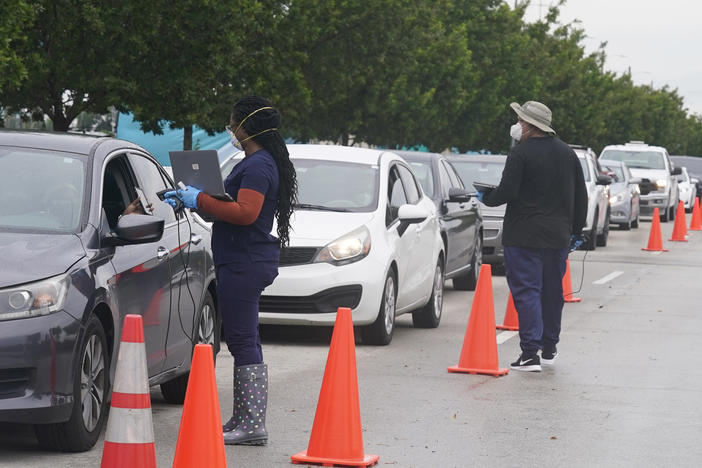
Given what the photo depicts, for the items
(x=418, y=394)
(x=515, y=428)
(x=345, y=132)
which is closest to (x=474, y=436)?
(x=515, y=428)

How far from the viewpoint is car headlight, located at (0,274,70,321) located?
6.48 m

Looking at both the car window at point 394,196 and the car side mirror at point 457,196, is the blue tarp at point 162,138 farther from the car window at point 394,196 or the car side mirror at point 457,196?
the car window at point 394,196

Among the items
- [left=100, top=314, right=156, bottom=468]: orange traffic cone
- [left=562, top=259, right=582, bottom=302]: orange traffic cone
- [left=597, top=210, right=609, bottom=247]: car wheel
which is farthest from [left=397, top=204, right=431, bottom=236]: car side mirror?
[left=597, top=210, right=609, bottom=247]: car wheel

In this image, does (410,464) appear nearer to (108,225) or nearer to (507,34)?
(108,225)

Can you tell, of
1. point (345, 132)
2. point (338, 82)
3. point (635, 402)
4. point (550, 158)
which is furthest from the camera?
point (345, 132)

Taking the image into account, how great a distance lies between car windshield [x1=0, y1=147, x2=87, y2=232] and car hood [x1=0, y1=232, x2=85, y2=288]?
19 centimetres

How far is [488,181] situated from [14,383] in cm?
1440

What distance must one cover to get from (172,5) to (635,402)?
1699 centimetres

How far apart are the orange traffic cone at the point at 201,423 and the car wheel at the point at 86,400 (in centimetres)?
81

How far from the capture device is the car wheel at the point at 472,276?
1753 centimetres

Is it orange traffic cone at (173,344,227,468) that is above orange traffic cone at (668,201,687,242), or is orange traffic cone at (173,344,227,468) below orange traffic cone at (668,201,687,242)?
above

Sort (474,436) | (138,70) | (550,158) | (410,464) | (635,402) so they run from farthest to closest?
(138,70) < (550,158) < (635,402) < (474,436) < (410,464)

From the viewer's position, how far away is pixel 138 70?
24.8 meters

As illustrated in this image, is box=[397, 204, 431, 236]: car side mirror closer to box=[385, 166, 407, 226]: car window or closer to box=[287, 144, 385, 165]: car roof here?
box=[385, 166, 407, 226]: car window
